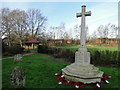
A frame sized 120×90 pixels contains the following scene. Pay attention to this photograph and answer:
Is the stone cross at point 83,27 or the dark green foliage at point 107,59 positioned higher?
the stone cross at point 83,27

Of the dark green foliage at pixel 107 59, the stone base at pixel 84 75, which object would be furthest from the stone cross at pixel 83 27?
the dark green foliage at pixel 107 59

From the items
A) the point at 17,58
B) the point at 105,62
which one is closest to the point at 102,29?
the point at 105,62

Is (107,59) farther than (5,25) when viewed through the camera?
No

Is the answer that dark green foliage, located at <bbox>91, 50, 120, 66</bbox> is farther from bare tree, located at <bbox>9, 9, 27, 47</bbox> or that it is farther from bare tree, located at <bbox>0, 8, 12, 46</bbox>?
bare tree, located at <bbox>0, 8, 12, 46</bbox>

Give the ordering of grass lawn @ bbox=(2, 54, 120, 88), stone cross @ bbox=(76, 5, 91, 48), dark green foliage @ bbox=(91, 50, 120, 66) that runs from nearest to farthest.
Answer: grass lawn @ bbox=(2, 54, 120, 88) → stone cross @ bbox=(76, 5, 91, 48) → dark green foliage @ bbox=(91, 50, 120, 66)

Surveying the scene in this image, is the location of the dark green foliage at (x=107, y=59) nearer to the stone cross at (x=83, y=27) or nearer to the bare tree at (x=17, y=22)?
the stone cross at (x=83, y=27)

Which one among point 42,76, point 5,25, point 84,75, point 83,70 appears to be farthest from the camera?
point 5,25

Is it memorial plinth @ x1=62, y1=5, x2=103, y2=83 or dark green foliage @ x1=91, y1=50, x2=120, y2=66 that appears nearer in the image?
memorial plinth @ x1=62, y1=5, x2=103, y2=83

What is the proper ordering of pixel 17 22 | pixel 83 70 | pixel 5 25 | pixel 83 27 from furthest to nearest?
pixel 17 22 → pixel 5 25 → pixel 83 27 → pixel 83 70

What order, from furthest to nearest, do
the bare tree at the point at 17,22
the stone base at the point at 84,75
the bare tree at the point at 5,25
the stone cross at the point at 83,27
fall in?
the bare tree at the point at 17,22 < the bare tree at the point at 5,25 < the stone cross at the point at 83,27 < the stone base at the point at 84,75

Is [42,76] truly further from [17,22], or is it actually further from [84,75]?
[17,22]

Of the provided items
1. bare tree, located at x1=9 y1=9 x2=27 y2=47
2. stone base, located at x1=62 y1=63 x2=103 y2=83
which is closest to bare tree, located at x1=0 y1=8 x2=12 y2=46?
bare tree, located at x1=9 y1=9 x2=27 y2=47

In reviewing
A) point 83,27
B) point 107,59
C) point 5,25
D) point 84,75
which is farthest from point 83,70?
point 5,25

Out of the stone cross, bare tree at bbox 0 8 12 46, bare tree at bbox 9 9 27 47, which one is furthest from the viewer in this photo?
bare tree at bbox 9 9 27 47
